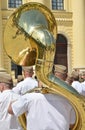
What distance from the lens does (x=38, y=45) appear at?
503cm

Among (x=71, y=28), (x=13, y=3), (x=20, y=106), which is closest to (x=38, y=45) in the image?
(x=20, y=106)

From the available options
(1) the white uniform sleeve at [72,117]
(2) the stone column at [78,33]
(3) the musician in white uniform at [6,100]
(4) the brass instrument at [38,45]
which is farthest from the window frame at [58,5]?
(1) the white uniform sleeve at [72,117]

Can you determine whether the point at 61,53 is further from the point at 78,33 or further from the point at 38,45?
the point at 38,45

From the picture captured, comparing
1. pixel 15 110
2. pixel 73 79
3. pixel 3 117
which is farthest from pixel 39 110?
pixel 73 79

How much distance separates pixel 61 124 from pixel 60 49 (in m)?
29.9

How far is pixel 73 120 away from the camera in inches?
201

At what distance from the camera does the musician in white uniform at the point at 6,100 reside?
18.4ft

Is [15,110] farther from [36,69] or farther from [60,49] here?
[60,49]

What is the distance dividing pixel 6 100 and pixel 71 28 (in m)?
29.6

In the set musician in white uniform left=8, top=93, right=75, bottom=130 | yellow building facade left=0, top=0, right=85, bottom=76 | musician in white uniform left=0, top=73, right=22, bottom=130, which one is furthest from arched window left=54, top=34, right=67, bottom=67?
musician in white uniform left=8, top=93, right=75, bottom=130

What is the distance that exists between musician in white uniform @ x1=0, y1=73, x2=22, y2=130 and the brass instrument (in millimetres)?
425

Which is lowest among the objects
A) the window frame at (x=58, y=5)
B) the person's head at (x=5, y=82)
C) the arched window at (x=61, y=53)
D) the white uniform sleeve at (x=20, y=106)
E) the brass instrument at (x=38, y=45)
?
the arched window at (x=61, y=53)

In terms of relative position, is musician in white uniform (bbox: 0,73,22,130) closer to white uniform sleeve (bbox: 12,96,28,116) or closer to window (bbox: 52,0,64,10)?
white uniform sleeve (bbox: 12,96,28,116)

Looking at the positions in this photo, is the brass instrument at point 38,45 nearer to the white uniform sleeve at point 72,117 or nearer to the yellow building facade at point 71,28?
the white uniform sleeve at point 72,117
